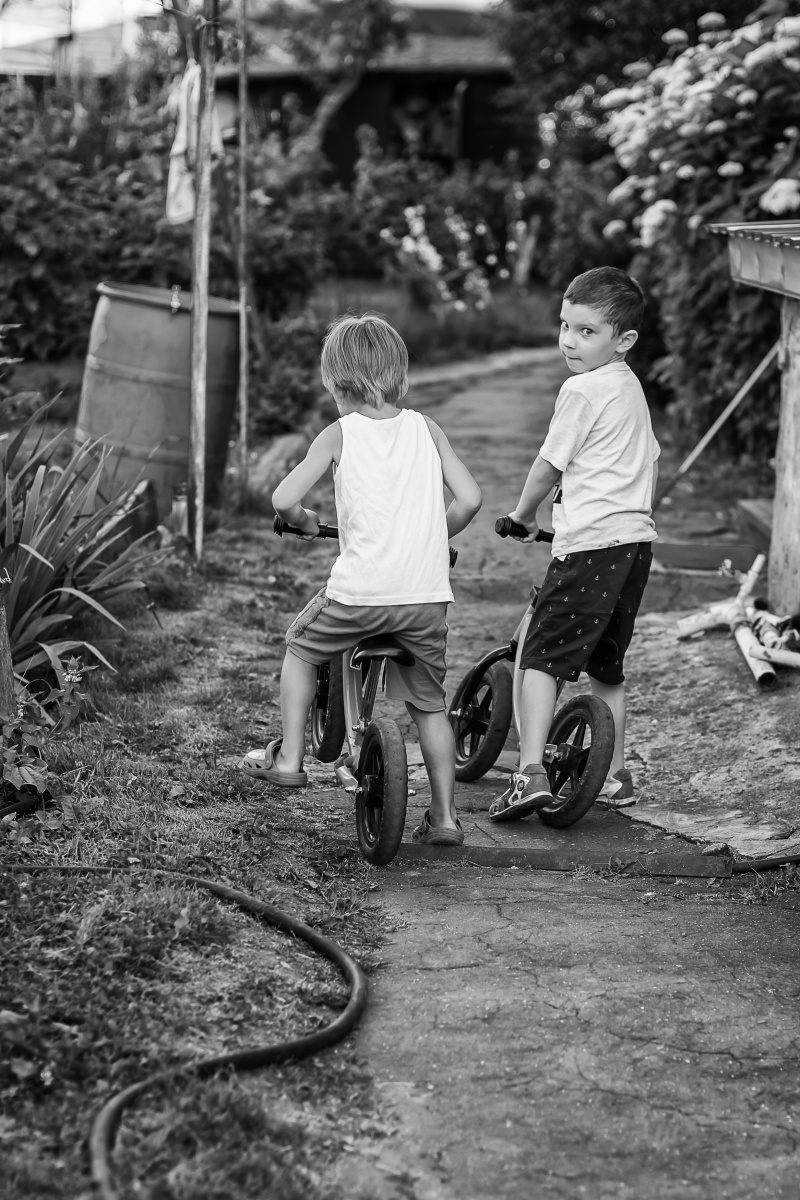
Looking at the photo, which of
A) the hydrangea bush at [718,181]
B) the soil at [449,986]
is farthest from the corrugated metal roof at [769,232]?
the hydrangea bush at [718,181]

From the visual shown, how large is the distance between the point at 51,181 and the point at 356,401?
23.2 ft

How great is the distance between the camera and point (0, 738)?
3.56 meters

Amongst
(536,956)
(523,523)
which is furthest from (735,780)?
(536,956)

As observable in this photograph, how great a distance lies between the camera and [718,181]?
8695mm

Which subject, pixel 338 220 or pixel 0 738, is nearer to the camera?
pixel 0 738

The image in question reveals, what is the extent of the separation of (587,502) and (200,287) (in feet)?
10.2

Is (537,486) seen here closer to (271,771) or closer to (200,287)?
(271,771)

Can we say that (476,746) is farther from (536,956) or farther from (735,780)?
(536,956)

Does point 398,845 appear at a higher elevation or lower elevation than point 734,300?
lower

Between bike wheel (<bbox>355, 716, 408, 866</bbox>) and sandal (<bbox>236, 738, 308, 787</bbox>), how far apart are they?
235mm

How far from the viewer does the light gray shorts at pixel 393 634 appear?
3.44 metres

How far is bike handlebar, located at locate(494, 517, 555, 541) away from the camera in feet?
11.9

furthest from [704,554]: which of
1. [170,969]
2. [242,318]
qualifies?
[170,969]

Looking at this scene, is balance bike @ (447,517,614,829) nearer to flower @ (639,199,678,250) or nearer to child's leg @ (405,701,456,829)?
child's leg @ (405,701,456,829)
